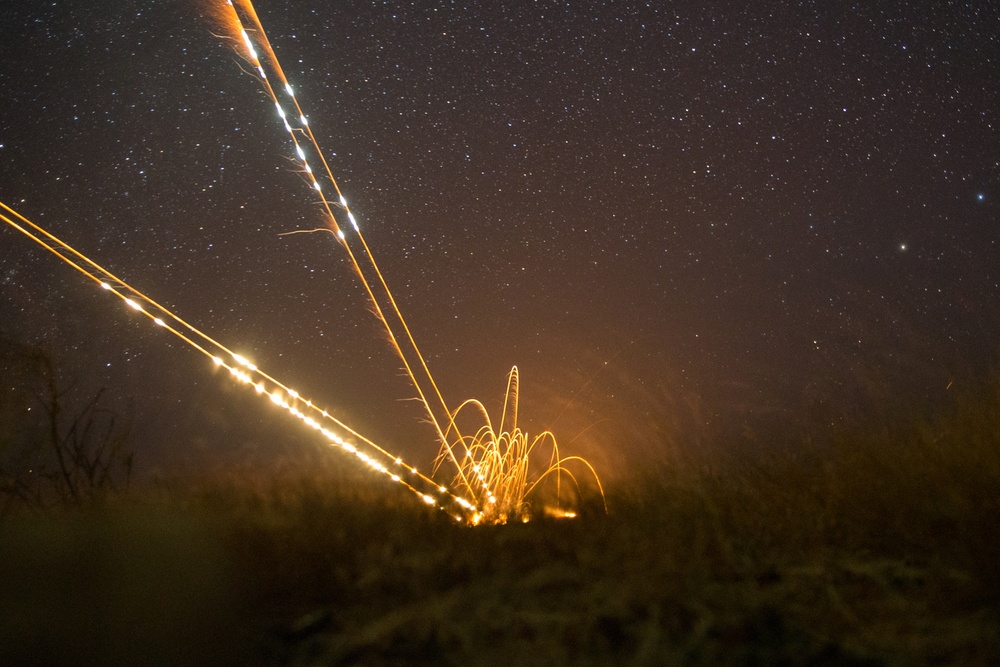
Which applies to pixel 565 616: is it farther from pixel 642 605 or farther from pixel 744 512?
pixel 744 512

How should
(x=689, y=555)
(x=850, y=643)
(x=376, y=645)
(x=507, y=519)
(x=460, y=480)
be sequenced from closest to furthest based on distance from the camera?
(x=850, y=643) → (x=376, y=645) → (x=689, y=555) → (x=507, y=519) → (x=460, y=480)

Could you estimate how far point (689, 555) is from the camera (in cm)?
307

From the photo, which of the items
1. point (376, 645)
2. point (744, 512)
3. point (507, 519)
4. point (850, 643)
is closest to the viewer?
point (850, 643)

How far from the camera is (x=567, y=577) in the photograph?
294 centimetres

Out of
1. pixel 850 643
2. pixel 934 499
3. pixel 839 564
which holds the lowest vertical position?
pixel 850 643

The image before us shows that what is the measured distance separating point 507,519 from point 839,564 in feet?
8.43

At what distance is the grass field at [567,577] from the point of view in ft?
7.56

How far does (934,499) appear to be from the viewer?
10.5 feet

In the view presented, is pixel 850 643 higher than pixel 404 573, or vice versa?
pixel 404 573

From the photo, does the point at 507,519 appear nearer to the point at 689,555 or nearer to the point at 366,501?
the point at 366,501

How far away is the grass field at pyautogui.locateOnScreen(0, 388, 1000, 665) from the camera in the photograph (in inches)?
90.7

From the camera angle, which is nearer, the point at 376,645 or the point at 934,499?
the point at 376,645

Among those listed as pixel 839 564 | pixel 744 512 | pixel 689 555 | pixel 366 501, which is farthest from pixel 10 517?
pixel 839 564

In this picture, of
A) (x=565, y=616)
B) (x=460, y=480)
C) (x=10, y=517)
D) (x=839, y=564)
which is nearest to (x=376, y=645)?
(x=565, y=616)
